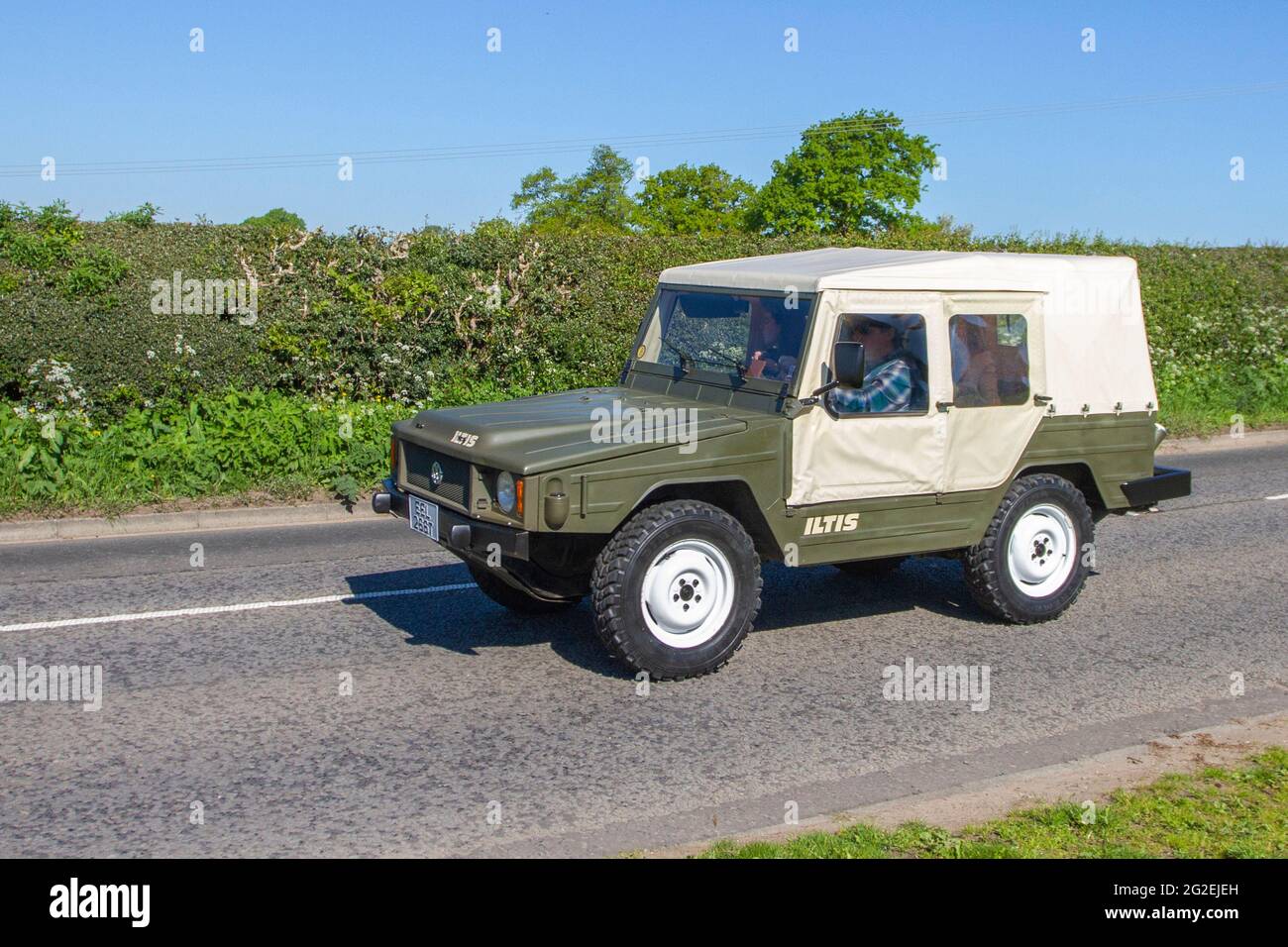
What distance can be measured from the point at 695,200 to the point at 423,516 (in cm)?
5139

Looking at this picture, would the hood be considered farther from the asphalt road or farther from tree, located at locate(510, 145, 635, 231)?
tree, located at locate(510, 145, 635, 231)

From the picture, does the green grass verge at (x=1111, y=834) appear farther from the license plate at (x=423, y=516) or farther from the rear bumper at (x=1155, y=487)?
the rear bumper at (x=1155, y=487)

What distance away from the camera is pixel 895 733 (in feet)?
20.7

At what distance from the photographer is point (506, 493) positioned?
6395 mm

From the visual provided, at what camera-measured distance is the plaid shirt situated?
7.21 meters

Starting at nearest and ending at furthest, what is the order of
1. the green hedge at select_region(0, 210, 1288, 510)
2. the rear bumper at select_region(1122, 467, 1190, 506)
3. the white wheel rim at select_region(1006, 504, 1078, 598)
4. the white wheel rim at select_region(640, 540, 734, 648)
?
1. the white wheel rim at select_region(640, 540, 734, 648)
2. the white wheel rim at select_region(1006, 504, 1078, 598)
3. the rear bumper at select_region(1122, 467, 1190, 506)
4. the green hedge at select_region(0, 210, 1288, 510)

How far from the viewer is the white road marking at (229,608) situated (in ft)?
26.2

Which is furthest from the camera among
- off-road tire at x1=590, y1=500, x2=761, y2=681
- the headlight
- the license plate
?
the license plate

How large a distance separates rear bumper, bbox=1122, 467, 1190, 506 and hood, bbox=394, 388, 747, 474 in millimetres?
2945

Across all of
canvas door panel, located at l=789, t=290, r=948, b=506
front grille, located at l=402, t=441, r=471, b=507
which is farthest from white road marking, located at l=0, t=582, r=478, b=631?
canvas door panel, located at l=789, t=290, r=948, b=506

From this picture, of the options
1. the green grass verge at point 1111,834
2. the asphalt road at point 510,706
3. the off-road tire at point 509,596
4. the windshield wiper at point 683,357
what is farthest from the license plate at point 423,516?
the green grass verge at point 1111,834

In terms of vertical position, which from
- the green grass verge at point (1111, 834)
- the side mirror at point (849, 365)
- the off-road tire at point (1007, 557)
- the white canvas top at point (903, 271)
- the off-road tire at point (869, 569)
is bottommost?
the green grass verge at point (1111, 834)

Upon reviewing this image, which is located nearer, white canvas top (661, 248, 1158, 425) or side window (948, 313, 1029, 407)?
white canvas top (661, 248, 1158, 425)

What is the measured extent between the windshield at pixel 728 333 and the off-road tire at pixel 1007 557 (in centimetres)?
177
